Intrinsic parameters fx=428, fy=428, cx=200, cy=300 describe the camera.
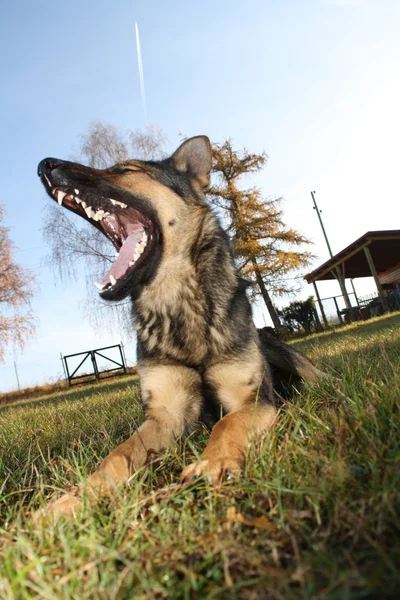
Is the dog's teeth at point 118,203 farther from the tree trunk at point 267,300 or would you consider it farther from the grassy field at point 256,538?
the tree trunk at point 267,300

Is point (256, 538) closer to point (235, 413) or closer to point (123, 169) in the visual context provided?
point (235, 413)

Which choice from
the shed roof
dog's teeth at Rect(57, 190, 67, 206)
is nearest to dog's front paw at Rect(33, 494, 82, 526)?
dog's teeth at Rect(57, 190, 67, 206)

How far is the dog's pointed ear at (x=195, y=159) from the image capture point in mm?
3840

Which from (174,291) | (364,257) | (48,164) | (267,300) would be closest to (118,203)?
(48,164)

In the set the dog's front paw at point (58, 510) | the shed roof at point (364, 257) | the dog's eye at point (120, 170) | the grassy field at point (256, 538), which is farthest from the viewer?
the shed roof at point (364, 257)

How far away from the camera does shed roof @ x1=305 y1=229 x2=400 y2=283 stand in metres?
23.3

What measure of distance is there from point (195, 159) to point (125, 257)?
1.25 m

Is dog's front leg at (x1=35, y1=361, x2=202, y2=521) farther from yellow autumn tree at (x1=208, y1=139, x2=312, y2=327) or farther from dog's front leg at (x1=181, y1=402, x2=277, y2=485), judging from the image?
yellow autumn tree at (x1=208, y1=139, x2=312, y2=327)

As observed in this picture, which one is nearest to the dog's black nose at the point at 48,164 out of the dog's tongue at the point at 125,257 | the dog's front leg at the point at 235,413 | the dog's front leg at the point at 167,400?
the dog's tongue at the point at 125,257

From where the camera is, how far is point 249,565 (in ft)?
3.50

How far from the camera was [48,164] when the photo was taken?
3266 mm

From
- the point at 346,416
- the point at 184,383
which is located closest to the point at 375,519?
the point at 346,416

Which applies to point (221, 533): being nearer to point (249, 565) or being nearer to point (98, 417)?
point (249, 565)

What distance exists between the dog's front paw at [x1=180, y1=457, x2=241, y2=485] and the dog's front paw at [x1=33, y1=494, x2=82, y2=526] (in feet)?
1.45
